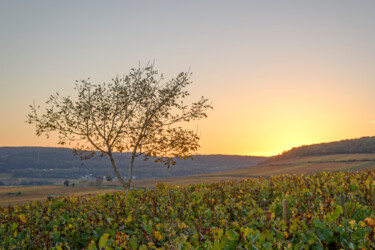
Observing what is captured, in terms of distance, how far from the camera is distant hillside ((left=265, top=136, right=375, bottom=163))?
9561 cm

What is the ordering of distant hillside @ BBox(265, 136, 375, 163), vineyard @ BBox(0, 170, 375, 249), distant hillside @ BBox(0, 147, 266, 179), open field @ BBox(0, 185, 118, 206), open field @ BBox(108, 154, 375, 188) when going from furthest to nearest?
1. distant hillside @ BBox(0, 147, 266, 179)
2. distant hillside @ BBox(265, 136, 375, 163)
3. open field @ BBox(108, 154, 375, 188)
4. open field @ BBox(0, 185, 118, 206)
5. vineyard @ BBox(0, 170, 375, 249)

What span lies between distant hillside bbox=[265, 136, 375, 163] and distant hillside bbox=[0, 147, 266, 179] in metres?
57.5

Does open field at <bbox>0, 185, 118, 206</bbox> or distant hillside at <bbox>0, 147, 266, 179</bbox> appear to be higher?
distant hillside at <bbox>0, 147, 266, 179</bbox>

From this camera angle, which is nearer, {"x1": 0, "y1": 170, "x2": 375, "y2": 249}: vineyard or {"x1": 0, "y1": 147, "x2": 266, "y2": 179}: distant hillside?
{"x1": 0, "y1": 170, "x2": 375, "y2": 249}: vineyard

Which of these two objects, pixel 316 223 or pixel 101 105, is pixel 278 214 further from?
pixel 101 105

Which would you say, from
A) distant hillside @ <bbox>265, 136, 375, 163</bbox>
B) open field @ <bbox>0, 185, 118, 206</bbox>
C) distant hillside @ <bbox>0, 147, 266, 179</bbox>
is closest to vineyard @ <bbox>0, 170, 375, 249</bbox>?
open field @ <bbox>0, 185, 118, 206</bbox>

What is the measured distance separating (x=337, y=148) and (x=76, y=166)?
393 feet

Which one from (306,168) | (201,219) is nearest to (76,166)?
(306,168)

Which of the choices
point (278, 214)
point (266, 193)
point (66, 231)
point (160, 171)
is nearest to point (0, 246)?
point (66, 231)

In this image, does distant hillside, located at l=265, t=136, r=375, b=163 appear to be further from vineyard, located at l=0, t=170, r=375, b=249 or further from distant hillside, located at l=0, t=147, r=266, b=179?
vineyard, located at l=0, t=170, r=375, b=249

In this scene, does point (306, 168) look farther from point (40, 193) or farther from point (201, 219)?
point (201, 219)

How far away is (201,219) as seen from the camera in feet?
30.9

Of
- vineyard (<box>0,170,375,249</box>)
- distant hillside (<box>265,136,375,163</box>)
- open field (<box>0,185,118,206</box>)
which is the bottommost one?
open field (<box>0,185,118,206</box>)

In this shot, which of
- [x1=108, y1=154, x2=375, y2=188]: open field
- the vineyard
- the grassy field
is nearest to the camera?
the vineyard
